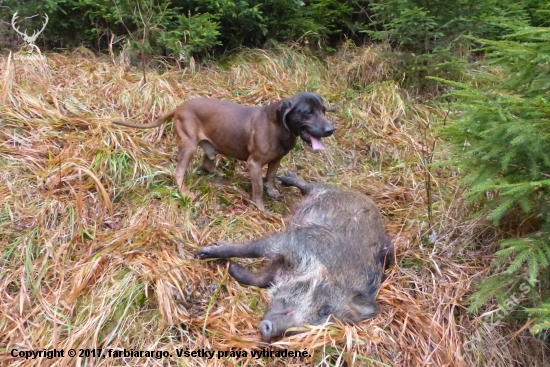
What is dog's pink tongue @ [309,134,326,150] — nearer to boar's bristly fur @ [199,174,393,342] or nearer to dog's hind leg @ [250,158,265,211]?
boar's bristly fur @ [199,174,393,342]

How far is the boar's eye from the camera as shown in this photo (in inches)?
140

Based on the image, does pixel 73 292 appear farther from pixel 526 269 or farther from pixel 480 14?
pixel 480 14

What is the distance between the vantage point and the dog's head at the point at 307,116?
4520 mm

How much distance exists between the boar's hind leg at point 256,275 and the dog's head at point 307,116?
1.26 metres

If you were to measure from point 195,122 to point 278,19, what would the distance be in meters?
3.42

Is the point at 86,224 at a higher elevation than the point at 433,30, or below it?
below

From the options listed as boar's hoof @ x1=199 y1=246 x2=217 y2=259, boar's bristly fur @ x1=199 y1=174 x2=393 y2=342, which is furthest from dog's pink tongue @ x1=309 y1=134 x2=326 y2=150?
boar's hoof @ x1=199 y1=246 x2=217 y2=259

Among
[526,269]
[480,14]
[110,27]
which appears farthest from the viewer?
[110,27]

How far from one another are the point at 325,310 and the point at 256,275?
713 millimetres

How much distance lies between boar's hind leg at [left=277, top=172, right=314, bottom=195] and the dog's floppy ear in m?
0.76

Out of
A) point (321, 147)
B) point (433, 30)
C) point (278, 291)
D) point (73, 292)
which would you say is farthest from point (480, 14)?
point (73, 292)

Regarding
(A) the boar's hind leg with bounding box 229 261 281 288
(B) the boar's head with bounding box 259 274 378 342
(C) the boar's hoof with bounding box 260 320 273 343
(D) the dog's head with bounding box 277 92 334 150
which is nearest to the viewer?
(C) the boar's hoof with bounding box 260 320 273 343

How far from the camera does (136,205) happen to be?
4.45 meters

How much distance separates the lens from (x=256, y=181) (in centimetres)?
489
